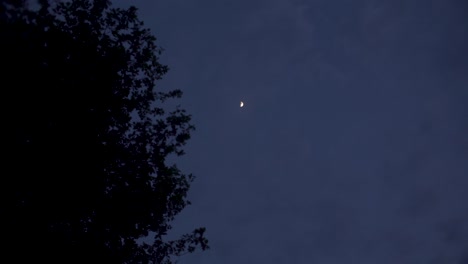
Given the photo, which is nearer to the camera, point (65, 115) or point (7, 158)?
point (7, 158)

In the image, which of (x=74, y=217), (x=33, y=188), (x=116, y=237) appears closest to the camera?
(x=33, y=188)

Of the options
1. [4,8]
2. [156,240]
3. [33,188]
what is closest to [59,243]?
[33,188]

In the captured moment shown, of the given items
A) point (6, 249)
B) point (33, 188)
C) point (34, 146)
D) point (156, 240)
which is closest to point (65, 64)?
point (34, 146)

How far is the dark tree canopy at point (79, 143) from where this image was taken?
1125 centimetres

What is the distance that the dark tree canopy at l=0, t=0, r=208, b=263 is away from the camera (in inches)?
443

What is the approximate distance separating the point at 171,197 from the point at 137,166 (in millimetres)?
2208

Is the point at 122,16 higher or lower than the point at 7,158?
higher

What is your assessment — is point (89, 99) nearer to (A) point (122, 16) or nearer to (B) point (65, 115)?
(B) point (65, 115)

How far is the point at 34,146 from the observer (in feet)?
38.7

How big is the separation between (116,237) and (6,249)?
150 inches

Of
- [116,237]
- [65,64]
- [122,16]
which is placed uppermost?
[122,16]

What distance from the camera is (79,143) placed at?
41.7 ft

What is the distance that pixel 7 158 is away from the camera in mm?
11180

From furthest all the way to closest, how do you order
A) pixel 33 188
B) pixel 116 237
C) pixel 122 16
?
1. pixel 122 16
2. pixel 116 237
3. pixel 33 188
